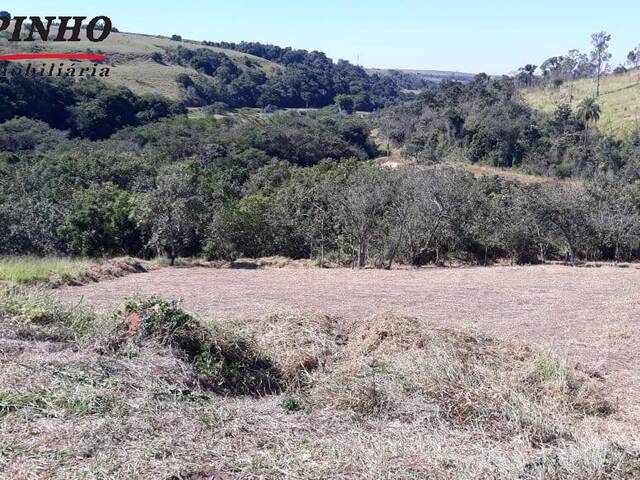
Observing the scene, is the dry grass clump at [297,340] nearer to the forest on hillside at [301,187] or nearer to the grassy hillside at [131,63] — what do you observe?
the forest on hillside at [301,187]

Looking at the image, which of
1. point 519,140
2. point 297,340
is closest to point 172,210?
point 297,340

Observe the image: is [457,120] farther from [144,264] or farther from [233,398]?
[233,398]

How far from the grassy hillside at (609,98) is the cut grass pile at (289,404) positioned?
4718 cm

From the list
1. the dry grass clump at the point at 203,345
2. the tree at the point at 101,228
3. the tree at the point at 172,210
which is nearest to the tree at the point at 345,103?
the tree at the point at 101,228

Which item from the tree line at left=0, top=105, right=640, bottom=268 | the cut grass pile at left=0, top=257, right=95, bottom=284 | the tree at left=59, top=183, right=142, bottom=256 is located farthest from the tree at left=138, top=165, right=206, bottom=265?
the cut grass pile at left=0, top=257, right=95, bottom=284

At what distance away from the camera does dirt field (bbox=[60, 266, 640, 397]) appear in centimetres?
844

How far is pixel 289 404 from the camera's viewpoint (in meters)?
4.70

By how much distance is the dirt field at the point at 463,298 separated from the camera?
27.7ft

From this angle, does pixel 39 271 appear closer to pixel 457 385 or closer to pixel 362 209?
pixel 362 209

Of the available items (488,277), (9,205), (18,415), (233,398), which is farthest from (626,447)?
(9,205)

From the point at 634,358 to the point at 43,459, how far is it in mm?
7210

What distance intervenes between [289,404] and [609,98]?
61833 mm

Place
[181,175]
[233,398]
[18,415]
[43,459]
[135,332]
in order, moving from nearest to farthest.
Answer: [43,459] → [18,415] → [233,398] → [135,332] → [181,175]

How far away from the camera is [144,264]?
16.8 m
